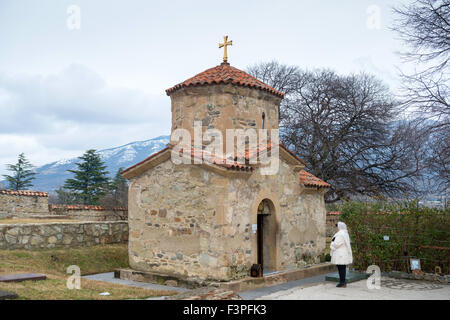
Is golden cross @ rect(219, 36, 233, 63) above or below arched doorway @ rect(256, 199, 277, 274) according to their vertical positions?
above

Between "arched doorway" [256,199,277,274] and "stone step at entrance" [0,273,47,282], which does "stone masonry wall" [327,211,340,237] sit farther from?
"stone step at entrance" [0,273,47,282]

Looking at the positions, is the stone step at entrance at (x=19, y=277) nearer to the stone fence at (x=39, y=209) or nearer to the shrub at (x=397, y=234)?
the shrub at (x=397, y=234)

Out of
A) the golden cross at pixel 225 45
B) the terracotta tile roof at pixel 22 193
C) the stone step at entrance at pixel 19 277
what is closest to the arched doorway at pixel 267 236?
the golden cross at pixel 225 45

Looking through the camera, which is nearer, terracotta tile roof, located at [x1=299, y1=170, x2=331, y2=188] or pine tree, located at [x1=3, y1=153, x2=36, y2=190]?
terracotta tile roof, located at [x1=299, y1=170, x2=331, y2=188]

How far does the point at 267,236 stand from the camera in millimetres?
12602

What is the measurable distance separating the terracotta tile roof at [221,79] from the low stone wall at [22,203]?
12.6m

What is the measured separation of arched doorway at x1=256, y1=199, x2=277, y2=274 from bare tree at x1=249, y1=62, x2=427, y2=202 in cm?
1299

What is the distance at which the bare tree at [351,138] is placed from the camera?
2461 centimetres

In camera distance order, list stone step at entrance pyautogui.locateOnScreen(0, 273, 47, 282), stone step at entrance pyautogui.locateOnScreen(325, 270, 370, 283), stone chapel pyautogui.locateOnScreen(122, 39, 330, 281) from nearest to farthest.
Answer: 1. stone step at entrance pyautogui.locateOnScreen(0, 273, 47, 282)
2. stone chapel pyautogui.locateOnScreen(122, 39, 330, 281)
3. stone step at entrance pyautogui.locateOnScreen(325, 270, 370, 283)

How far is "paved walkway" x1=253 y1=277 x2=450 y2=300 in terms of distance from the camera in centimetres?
941

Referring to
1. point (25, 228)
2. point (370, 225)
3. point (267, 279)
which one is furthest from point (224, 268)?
point (25, 228)

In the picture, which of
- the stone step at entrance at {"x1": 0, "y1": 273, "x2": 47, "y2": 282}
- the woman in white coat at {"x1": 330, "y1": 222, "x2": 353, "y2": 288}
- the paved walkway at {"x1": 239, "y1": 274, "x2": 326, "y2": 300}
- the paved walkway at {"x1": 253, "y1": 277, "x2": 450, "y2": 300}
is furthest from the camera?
the woman in white coat at {"x1": 330, "y1": 222, "x2": 353, "y2": 288}

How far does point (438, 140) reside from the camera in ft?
36.4

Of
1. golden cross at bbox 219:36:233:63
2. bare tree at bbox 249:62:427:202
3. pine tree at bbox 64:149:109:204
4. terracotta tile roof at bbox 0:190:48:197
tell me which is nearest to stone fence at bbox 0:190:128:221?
terracotta tile roof at bbox 0:190:48:197
